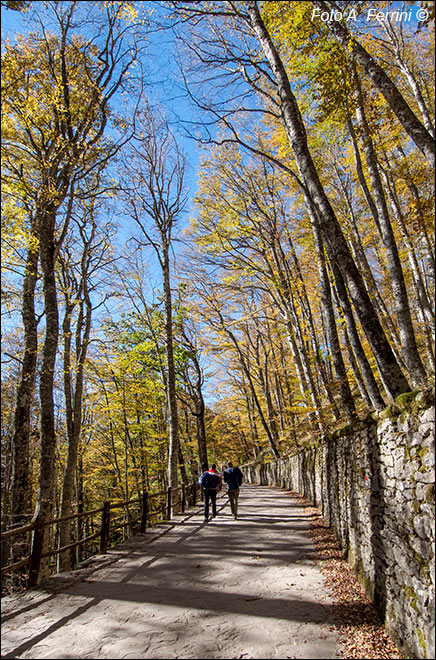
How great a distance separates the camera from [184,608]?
397cm

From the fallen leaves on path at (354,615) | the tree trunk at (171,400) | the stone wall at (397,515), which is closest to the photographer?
the stone wall at (397,515)

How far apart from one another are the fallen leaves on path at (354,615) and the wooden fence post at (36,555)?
4.25 meters

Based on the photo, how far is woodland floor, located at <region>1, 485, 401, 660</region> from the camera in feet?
10.2

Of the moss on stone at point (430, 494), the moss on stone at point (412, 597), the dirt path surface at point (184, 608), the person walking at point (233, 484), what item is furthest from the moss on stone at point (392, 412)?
the person walking at point (233, 484)

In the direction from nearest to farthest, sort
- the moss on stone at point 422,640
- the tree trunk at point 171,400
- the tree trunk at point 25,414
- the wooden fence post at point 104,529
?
the moss on stone at point 422,640 < the tree trunk at point 25,414 < the wooden fence post at point 104,529 < the tree trunk at point 171,400

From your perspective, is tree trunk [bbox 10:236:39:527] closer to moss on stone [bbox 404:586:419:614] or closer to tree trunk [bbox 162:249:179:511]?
tree trunk [bbox 162:249:179:511]

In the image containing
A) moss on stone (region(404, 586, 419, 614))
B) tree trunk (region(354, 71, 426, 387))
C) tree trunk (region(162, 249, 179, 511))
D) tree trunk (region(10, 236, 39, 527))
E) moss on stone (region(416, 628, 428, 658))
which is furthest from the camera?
tree trunk (region(162, 249, 179, 511))

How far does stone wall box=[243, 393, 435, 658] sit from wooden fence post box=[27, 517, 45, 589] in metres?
4.69

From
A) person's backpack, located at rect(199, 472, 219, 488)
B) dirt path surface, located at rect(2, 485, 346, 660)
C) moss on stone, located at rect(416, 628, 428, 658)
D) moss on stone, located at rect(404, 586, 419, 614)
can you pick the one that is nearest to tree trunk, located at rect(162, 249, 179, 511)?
person's backpack, located at rect(199, 472, 219, 488)

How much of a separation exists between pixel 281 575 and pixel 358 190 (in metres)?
12.9

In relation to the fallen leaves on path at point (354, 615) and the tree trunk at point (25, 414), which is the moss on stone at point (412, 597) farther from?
the tree trunk at point (25, 414)

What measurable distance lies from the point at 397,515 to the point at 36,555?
5088mm

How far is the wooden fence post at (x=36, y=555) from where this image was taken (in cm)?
489

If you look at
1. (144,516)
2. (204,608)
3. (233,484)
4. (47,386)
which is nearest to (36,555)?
(204,608)
